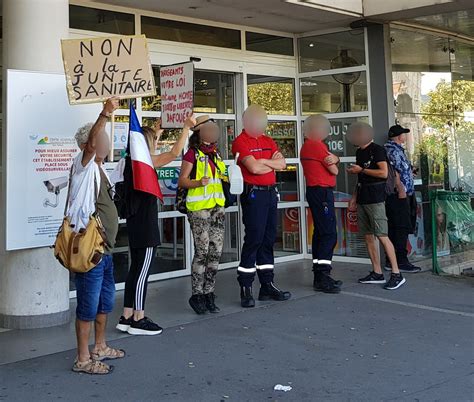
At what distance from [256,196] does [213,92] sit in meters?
2.74

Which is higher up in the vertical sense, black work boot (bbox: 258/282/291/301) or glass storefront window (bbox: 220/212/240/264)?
glass storefront window (bbox: 220/212/240/264)

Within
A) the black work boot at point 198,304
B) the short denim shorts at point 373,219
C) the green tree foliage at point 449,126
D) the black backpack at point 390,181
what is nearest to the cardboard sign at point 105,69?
the black work boot at point 198,304

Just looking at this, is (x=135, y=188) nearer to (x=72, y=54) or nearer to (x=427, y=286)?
(x=72, y=54)

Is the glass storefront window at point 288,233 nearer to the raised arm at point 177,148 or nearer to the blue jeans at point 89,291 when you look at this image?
the raised arm at point 177,148

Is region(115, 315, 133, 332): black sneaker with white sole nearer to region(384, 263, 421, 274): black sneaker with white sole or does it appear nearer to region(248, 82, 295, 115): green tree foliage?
region(384, 263, 421, 274): black sneaker with white sole

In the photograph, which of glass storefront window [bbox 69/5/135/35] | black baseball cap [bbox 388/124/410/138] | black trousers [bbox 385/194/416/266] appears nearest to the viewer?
glass storefront window [bbox 69/5/135/35]

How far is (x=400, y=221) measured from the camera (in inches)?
328

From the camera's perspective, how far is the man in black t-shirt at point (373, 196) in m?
7.29

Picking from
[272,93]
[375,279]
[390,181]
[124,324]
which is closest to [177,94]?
[124,324]

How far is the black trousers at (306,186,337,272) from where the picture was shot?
696cm

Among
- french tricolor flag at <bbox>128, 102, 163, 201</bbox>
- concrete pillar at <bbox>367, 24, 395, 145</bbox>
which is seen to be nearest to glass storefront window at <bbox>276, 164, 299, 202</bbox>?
concrete pillar at <bbox>367, 24, 395, 145</bbox>

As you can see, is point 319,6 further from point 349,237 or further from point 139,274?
point 139,274

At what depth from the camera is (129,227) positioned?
17.6 ft

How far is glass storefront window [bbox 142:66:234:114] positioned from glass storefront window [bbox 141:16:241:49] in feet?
1.39
